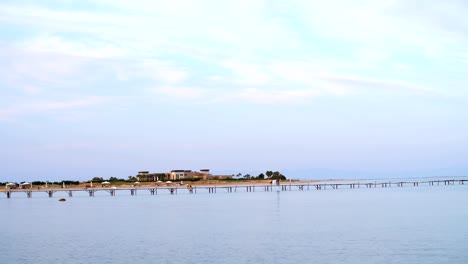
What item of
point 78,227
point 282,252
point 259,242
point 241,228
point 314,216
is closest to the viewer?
point 282,252

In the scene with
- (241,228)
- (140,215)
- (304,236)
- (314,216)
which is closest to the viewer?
(304,236)

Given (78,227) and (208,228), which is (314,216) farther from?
(78,227)

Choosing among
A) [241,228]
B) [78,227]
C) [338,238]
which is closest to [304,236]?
[338,238]

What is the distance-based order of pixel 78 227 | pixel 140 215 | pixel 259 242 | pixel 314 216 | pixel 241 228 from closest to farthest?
pixel 259 242
pixel 241 228
pixel 78 227
pixel 314 216
pixel 140 215

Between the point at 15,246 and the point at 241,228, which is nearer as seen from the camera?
the point at 15,246

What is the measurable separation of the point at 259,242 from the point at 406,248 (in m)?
10.5

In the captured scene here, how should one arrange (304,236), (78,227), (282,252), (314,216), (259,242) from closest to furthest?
(282,252) → (259,242) → (304,236) → (78,227) → (314,216)

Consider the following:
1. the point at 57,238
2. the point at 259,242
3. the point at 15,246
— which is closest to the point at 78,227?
the point at 57,238

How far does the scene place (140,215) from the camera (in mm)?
76312

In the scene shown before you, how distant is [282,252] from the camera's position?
41594 mm

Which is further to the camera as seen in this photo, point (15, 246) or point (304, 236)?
point (304, 236)

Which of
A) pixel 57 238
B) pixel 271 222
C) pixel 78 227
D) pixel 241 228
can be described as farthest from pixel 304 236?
pixel 78 227

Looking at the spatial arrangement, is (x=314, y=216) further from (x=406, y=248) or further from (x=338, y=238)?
(x=406, y=248)

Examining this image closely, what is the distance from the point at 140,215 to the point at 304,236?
30.8 m
